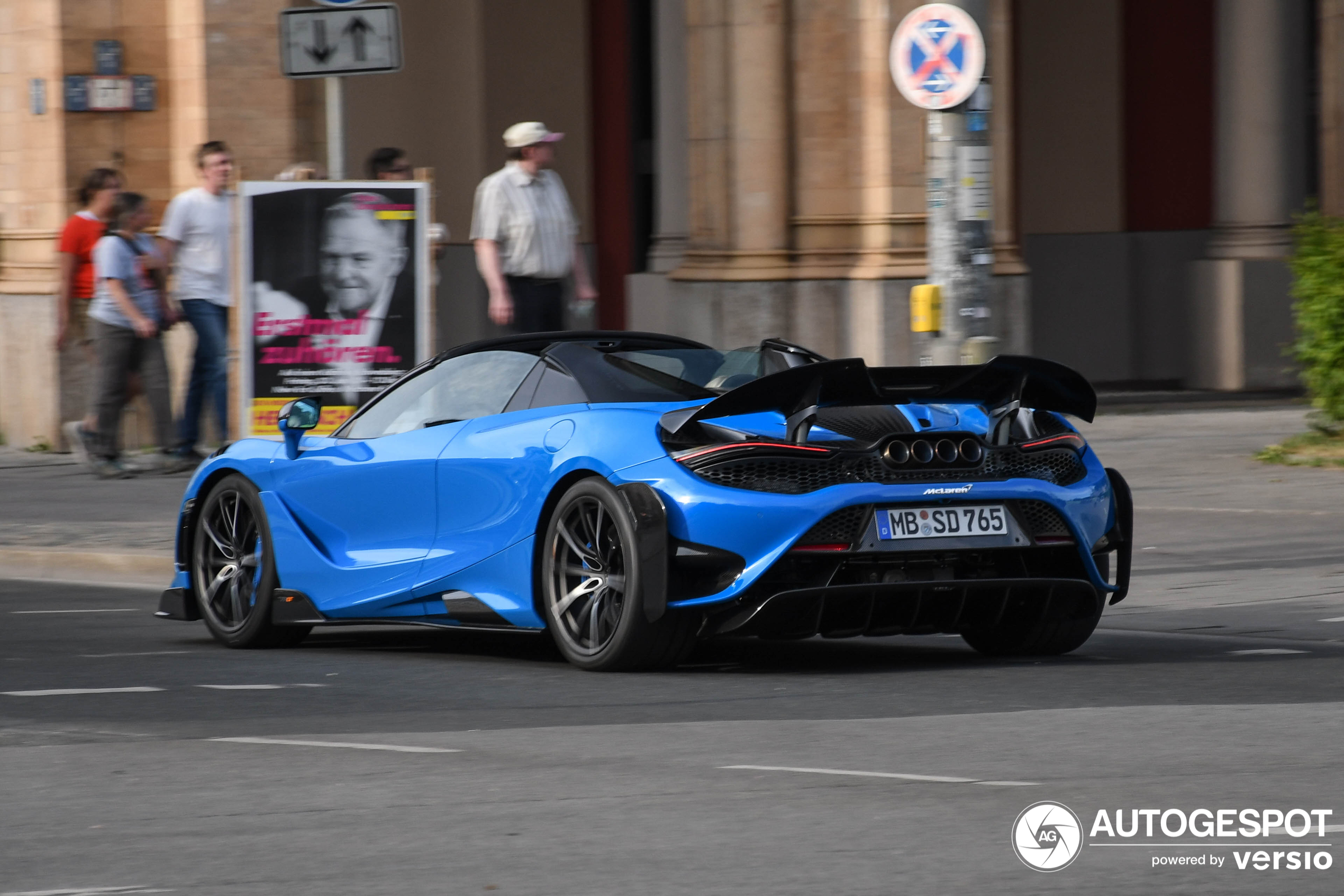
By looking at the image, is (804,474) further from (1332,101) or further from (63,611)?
(1332,101)

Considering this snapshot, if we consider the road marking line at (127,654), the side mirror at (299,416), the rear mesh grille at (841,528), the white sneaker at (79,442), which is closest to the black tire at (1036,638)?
the rear mesh grille at (841,528)

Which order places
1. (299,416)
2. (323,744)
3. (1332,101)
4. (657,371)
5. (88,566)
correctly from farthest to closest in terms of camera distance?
(1332,101), (88,566), (299,416), (657,371), (323,744)

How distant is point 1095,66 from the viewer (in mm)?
24625

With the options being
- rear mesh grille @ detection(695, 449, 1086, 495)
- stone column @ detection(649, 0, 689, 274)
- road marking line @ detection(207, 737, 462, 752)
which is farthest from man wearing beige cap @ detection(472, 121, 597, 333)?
stone column @ detection(649, 0, 689, 274)

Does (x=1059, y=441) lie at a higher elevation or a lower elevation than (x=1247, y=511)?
higher

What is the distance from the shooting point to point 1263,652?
339 inches

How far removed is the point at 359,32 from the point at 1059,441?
18.5ft

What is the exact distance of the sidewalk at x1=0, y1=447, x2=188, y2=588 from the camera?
12.2 metres

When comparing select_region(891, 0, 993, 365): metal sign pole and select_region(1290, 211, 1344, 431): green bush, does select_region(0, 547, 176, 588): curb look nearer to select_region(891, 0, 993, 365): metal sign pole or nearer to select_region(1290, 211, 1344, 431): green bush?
select_region(891, 0, 993, 365): metal sign pole

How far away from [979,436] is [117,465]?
31.3 feet

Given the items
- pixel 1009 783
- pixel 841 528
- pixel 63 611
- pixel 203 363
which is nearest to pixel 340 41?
pixel 63 611

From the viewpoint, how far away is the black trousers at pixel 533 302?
14.2 m

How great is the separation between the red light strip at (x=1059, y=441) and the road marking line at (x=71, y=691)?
2882 millimetres

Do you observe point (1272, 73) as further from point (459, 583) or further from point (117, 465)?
point (459, 583)
